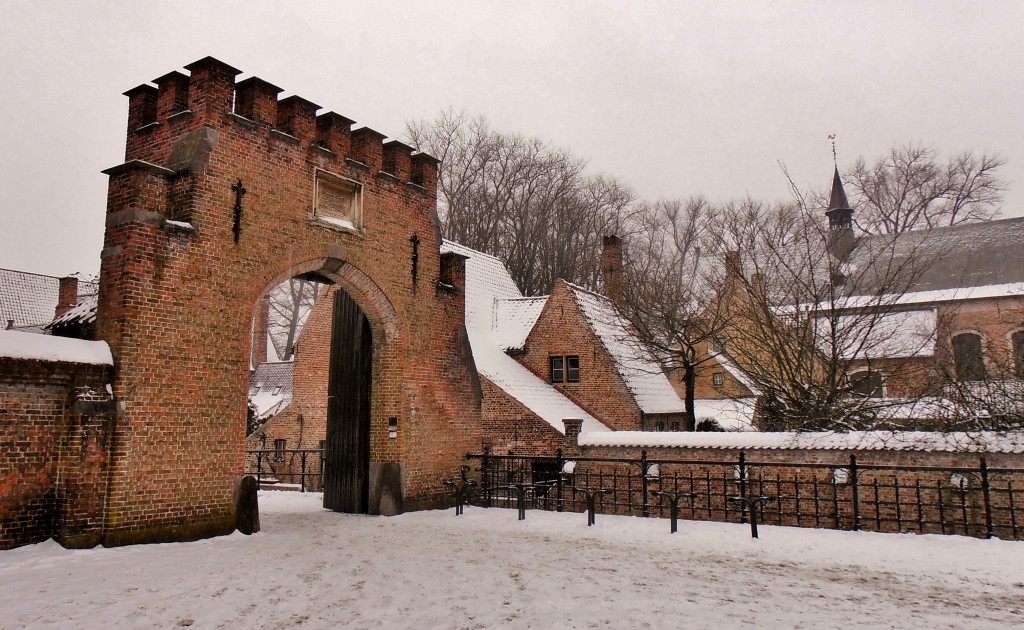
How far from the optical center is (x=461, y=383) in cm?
1322

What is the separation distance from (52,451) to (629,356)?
1514 cm

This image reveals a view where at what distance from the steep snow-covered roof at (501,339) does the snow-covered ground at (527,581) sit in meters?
7.94

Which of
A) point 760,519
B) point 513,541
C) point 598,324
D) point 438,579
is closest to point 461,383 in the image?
point 513,541

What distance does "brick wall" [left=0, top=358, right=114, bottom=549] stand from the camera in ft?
24.3

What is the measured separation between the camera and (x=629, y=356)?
20188mm

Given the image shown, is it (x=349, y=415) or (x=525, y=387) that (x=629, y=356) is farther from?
(x=349, y=415)

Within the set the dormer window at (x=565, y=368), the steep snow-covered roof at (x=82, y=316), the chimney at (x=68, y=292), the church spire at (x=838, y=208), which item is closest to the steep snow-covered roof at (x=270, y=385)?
the chimney at (x=68, y=292)

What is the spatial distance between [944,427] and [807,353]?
3.30 meters

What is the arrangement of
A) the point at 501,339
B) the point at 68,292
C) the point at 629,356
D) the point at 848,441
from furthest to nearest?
1. the point at 68,292
2. the point at 501,339
3. the point at 629,356
4. the point at 848,441

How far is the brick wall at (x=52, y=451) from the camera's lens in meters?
7.42

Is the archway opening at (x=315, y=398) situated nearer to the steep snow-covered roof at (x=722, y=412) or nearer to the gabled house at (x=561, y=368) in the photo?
the gabled house at (x=561, y=368)

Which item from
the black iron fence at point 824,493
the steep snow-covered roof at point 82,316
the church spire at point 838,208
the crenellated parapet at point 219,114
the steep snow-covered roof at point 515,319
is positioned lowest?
the black iron fence at point 824,493

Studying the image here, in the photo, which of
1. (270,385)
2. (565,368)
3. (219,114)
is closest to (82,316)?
(219,114)

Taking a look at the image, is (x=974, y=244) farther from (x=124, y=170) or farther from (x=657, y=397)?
(x=124, y=170)
